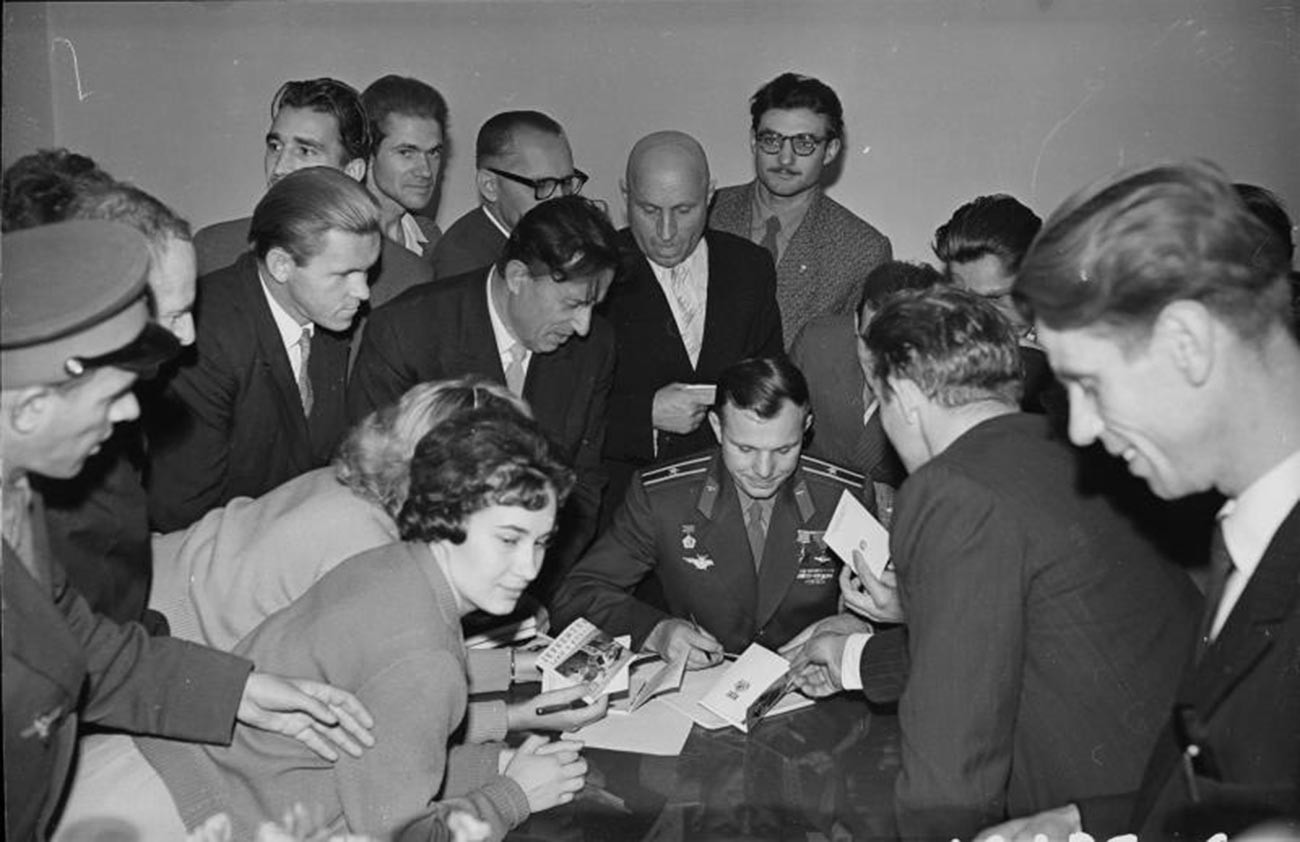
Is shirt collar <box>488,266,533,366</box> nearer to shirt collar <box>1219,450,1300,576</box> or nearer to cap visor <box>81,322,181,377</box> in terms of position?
cap visor <box>81,322,181,377</box>

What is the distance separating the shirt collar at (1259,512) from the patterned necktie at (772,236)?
1866 millimetres

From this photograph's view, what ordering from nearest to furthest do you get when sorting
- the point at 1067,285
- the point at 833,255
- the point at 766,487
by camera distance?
the point at 1067,285
the point at 766,487
the point at 833,255

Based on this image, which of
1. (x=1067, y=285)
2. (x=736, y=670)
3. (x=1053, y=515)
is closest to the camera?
(x=1067, y=285)

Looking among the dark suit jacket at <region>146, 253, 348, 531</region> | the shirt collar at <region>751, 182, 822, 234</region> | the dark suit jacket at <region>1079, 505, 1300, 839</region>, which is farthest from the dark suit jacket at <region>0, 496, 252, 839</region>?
the shirt collar at <region>751, 182, 822, 234</region>

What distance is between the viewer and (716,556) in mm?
2584

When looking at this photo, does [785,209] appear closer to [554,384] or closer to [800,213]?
[800,213]

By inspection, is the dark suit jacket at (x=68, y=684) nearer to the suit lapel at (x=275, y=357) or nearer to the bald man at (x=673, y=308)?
the suit lapel at (x=275, y=357)

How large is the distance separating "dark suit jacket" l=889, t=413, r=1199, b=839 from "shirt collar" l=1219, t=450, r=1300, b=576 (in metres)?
0.24

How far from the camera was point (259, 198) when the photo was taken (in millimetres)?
2215

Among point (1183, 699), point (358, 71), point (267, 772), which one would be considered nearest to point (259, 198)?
point (358, 71)

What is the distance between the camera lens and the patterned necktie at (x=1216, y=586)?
55.9 inches

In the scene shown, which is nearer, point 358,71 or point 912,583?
point 912,583

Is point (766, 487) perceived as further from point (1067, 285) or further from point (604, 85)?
point (1067, 285)

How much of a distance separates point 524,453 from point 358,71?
3.39 ft
